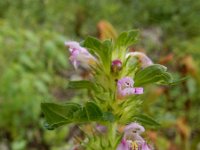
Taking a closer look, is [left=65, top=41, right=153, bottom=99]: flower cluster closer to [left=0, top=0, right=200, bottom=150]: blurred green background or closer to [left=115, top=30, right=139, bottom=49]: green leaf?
[left=115, top=30, right=139, bottom=49]: green leaf

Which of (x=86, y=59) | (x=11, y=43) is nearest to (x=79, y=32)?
(x=11, y=43)

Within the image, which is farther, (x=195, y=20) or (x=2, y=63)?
(x=195, y=20)

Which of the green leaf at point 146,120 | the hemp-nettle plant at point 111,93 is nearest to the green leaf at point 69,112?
the hemp-nettle plant at point 111,93

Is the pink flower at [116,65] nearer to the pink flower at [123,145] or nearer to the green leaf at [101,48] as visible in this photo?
the green leaf at [101,48]

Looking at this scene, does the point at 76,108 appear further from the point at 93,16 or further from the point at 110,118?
the point at 93,16

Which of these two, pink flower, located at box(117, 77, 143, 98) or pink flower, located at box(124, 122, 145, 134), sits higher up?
pink flower, located at box(117, 77, 143, 98)

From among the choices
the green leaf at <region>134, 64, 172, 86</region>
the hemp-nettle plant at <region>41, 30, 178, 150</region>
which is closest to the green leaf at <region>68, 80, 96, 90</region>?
the hemp-nettle plant at <region>41, 30, 178, 150</region>
